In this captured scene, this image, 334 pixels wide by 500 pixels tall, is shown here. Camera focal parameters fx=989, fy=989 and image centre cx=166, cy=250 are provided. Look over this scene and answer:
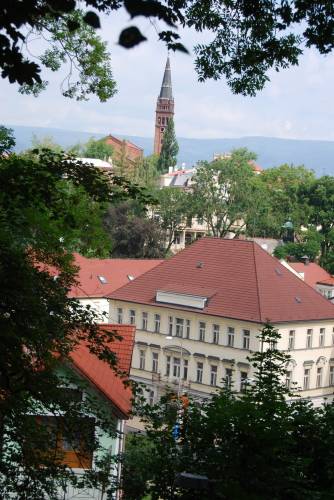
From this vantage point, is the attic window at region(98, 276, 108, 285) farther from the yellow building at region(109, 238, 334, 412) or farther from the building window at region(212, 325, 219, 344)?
the building window at region(212, 325, 219, 344)

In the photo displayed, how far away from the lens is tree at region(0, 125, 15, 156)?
11.2m

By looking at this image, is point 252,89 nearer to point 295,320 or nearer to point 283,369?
point 283,369

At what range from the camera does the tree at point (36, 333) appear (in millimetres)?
8656

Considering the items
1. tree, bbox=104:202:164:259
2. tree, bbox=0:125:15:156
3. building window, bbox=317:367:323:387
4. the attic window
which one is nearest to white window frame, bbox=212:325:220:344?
building window, bbox=317:367:323:387

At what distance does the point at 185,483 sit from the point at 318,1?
16.1ft

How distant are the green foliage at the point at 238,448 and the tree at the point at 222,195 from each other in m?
72.2

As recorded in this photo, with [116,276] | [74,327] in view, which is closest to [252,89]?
[74,327]

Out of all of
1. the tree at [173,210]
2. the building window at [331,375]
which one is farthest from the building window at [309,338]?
the tree at [173,210]

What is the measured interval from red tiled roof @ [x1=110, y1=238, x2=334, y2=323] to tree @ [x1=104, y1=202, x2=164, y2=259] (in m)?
14.5

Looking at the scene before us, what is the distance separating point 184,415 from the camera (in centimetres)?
1155

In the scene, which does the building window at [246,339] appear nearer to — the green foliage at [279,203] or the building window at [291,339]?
the building window at [291,339]

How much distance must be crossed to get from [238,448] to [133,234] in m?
61.9

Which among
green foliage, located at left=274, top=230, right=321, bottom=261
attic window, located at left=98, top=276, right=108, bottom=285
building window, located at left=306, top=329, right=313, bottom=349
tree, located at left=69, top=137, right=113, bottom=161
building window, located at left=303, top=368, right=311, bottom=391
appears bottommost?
building window, located at left=303, top=368, right=311, bottom=391

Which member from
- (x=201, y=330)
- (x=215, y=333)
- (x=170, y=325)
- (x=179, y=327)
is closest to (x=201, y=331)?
(x=201, y=330)
